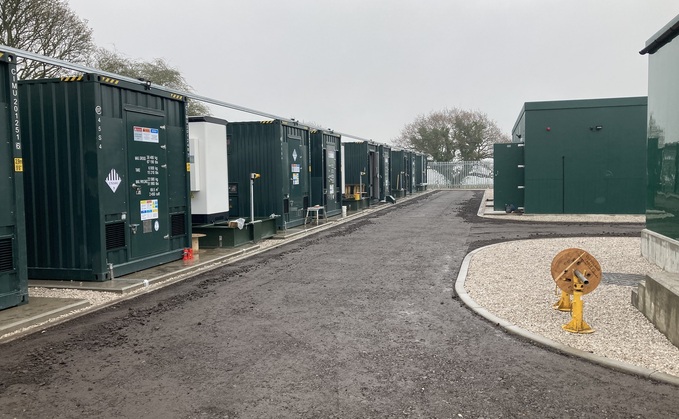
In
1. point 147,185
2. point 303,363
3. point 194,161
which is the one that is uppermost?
point 194,161

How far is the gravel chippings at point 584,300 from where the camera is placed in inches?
209

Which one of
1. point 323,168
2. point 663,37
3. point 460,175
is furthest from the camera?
point 460,175

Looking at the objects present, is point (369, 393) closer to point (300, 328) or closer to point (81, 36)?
point (300, 328)

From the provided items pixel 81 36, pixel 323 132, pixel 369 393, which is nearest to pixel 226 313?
pixel 369 393

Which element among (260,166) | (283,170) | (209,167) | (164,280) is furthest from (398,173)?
(164,280)

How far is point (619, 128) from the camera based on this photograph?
18.7m

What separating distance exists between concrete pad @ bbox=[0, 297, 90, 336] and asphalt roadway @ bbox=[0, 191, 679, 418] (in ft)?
1.31

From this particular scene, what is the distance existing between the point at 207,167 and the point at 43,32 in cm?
1241

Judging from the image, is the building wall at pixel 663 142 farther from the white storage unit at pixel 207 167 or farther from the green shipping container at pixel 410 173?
the green shipping container at pixel 410 173

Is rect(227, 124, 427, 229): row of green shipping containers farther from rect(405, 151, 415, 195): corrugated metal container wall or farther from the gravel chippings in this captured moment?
rect(405, 151, 415, 195): corrugated metal container wall

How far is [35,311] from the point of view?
689 cm

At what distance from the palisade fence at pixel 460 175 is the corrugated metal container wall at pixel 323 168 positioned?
3348cm

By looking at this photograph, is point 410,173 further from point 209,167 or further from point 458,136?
point 209,167

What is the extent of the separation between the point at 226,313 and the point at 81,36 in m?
18.5
